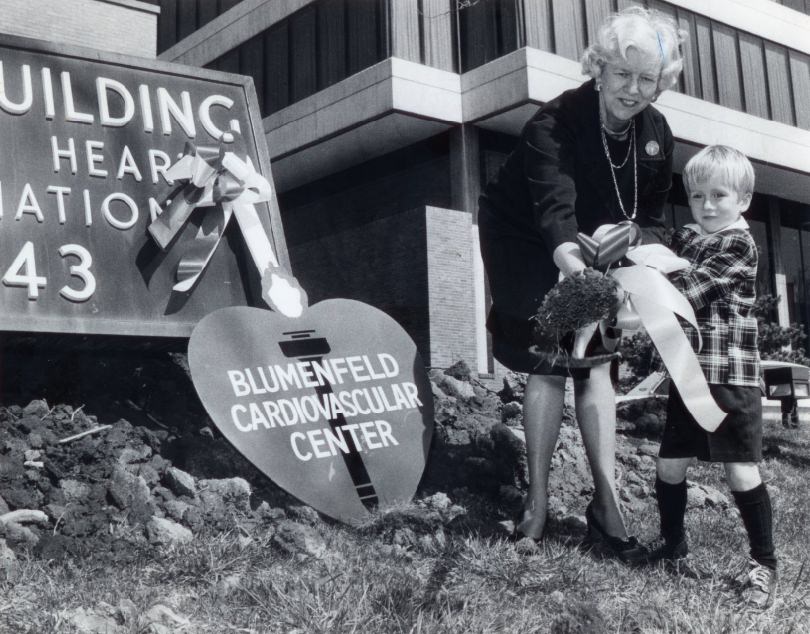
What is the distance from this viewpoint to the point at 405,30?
13906mm

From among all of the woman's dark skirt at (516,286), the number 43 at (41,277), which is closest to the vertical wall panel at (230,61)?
the number 43 at (41,277)

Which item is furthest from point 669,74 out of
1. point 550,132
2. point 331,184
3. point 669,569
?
point 331,184

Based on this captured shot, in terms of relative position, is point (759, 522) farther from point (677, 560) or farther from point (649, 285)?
point (649, 285)

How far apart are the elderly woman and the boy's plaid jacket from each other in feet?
1.32

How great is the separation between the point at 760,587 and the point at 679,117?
13.2 metres

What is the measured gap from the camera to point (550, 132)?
11.2 ft

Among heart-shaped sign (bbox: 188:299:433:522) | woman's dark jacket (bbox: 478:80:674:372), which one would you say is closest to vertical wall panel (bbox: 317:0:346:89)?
heart-shaped sign (bbox: 188:299:433:522)

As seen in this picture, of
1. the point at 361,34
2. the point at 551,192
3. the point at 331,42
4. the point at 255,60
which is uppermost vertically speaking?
the point at 255,60

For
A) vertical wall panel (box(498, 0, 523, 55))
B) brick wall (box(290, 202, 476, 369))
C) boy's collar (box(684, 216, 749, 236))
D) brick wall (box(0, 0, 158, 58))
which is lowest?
boy's collar (box(684, 216, 749, 236))

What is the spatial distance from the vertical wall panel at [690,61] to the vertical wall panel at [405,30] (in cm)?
464

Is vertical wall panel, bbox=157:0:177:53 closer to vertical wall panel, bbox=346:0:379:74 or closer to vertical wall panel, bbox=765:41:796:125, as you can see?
vertical wall panel, bbox=346:0:379:74

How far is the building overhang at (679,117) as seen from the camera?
527 inches

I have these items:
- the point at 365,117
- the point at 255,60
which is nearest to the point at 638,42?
the point at 365,117

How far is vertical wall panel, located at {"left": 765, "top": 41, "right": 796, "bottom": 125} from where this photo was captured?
17469 mm
